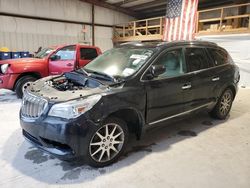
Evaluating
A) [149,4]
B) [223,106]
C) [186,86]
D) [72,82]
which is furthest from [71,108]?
[149,4]

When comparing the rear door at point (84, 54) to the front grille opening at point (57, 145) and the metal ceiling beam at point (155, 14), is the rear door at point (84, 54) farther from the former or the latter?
the metal ceiling beam at point (155, 14)

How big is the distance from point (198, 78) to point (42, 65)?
419 cm

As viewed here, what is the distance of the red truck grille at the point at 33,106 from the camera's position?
2.27 metres

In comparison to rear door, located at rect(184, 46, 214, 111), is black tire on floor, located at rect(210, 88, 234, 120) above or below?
below

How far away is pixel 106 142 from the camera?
2.41 meters

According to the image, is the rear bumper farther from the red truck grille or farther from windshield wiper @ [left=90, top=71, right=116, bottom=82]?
windshield wiper @ [left=90, top=71, right=116, bottom=82]

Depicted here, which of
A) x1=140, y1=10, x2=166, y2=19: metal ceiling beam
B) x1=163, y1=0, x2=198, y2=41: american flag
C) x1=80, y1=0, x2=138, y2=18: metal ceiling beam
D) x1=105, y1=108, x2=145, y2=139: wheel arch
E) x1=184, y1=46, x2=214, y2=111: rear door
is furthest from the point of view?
x1=140, y1=10, x2=166, y2=19: metal ceiling beam

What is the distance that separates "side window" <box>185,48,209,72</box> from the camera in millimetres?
3209

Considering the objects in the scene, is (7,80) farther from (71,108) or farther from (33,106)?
(71,108)

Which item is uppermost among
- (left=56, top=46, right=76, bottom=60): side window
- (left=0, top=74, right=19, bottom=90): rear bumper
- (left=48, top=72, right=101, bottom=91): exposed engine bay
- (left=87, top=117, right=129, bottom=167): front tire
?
(left=56, top=46, right=76, bottom=60): side window

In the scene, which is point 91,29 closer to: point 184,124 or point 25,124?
point 184,124

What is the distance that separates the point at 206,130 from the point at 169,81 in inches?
50.9

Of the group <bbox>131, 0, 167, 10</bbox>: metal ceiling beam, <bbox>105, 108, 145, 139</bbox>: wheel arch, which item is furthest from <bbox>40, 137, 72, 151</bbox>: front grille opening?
<bbox>131, 0, 167, 10</bbox>: metal ceiling beam

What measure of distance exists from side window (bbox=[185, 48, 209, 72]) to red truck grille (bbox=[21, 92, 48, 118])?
2098 mm
